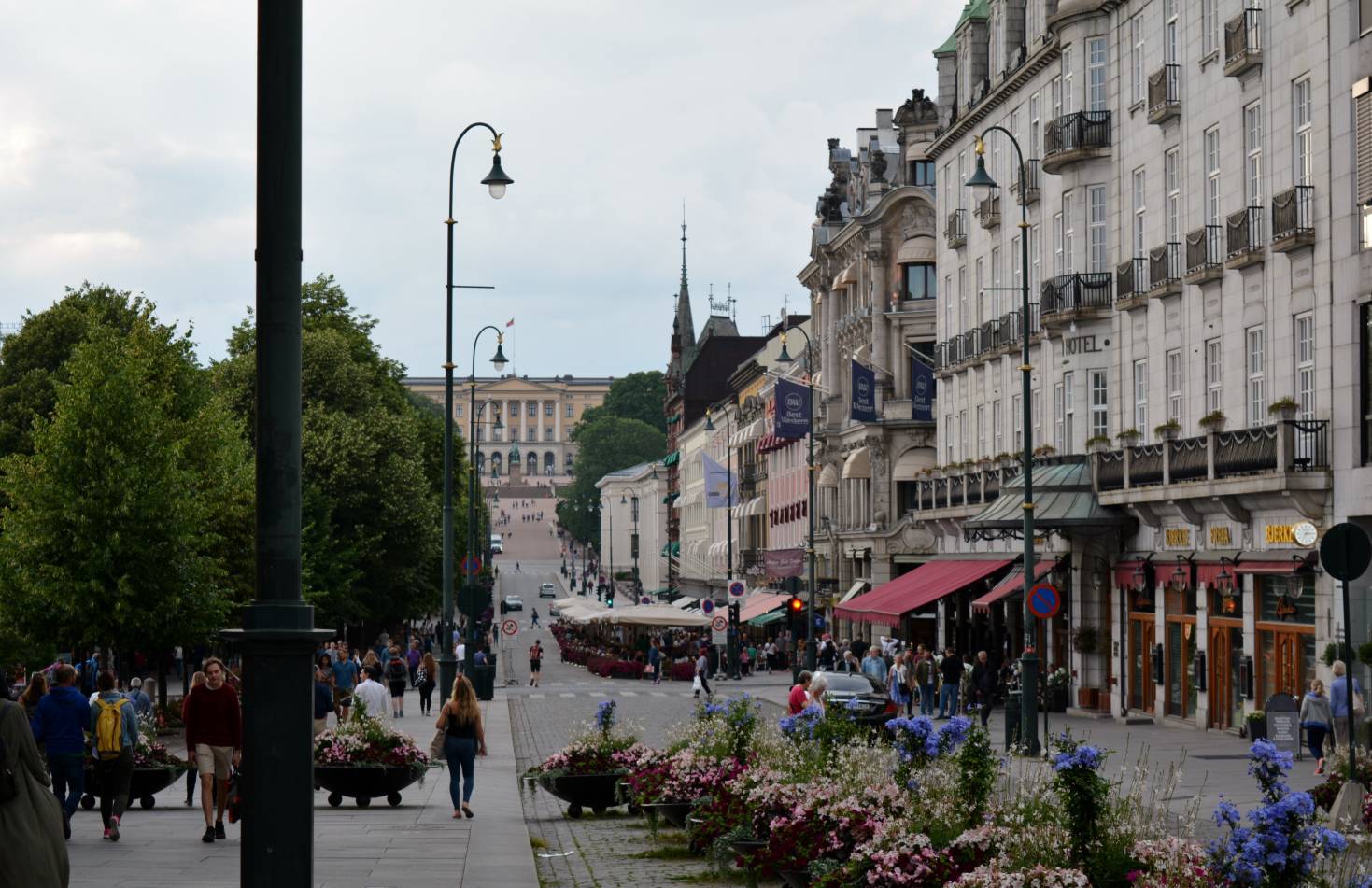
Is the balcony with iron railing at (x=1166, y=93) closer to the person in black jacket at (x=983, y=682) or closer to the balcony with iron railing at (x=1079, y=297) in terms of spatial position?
the balcony with iron railing at (x=1079, y=297)

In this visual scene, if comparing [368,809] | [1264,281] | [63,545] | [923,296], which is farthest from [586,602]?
[368,809]

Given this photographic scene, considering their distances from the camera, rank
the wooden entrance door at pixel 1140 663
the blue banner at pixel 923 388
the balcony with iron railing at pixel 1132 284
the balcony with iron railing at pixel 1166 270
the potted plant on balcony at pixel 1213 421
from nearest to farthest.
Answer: the potted plant on balcony at pixel 1213 421, the balcony with iron railing at pixel 1166 270, the balcony with iron railing at pixel 1132 284, the wooden entrance door at pixel 1140 663, the blue banner at pixel 923 388

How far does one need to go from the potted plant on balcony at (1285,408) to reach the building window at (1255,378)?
2.01 metres

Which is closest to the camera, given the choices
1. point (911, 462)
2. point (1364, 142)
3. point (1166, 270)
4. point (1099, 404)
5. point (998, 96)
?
point (1364, 142)

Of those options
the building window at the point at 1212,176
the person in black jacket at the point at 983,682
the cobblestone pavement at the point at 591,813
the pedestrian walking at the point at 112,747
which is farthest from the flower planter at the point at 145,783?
the person in black jacket at the point at 983,682

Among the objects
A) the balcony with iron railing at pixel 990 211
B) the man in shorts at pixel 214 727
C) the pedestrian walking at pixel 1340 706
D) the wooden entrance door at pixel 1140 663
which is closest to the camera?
the man in shorts at pixel 214 727

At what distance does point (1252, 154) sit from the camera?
34.5 meters

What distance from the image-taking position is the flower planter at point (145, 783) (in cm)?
2194

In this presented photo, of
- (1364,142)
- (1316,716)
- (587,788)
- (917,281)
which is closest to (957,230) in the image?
(917,281)

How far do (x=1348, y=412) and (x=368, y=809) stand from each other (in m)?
16.0

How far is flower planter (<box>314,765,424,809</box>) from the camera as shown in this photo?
72.6 ft

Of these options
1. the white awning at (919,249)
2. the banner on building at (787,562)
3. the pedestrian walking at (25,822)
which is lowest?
the pedestrian walking at (25,822)

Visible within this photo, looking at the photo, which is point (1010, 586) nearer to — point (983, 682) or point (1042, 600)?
point (983, 682)

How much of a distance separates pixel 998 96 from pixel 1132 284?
35.7 feet
